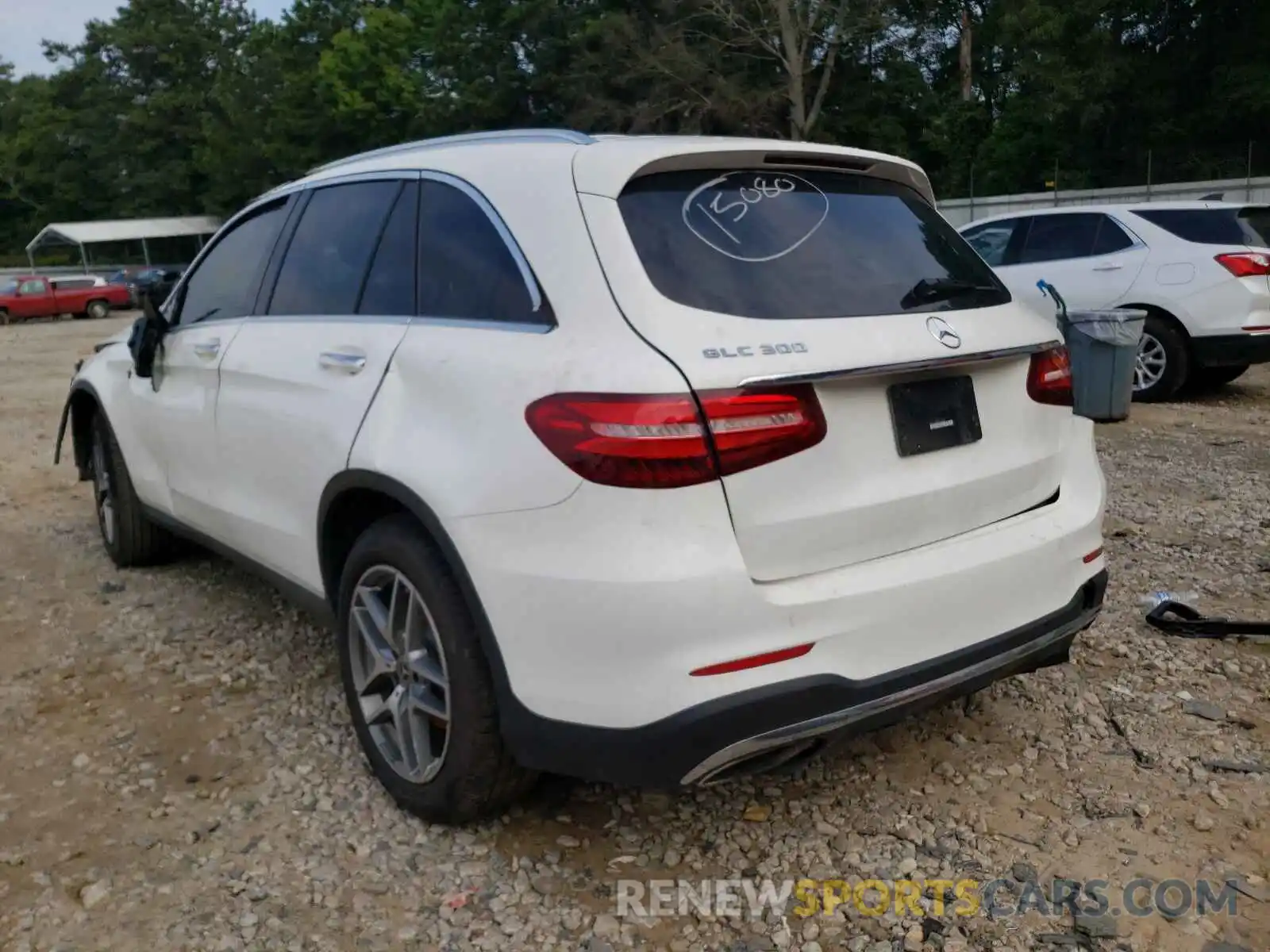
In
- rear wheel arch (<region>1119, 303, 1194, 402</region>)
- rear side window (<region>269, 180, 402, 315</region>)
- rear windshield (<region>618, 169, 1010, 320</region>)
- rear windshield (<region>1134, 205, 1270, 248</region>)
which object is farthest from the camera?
rear wheel arch (<region>1119, 303, 1194, 402</region>)

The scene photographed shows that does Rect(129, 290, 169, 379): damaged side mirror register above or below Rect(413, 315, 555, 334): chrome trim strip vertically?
below

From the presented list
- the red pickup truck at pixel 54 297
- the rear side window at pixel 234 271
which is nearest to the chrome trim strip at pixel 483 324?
the rear side window at pixel 234 271

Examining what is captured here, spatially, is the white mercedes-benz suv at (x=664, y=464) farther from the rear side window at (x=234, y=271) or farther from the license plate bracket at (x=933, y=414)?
the rear side window at (x=234, y=271)

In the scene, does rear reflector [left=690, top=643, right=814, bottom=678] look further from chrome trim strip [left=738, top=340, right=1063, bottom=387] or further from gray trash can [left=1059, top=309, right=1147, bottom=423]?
gray trash can [left=1059, top=309, right=1147, bottom=423]

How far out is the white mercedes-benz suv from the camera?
2178 millimetres

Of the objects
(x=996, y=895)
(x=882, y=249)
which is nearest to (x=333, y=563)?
(x=882, y=249)

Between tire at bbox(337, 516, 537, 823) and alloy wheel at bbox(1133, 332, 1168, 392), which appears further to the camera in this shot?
alloy wheel at bbox(1133, 332, 1168, 392)

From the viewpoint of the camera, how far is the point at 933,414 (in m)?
2.48

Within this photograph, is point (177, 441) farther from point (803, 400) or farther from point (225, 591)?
point (803, 400)

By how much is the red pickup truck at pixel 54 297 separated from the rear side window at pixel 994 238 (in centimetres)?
3025

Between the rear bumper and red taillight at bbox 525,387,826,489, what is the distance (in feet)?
24.7

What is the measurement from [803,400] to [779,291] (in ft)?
1.01

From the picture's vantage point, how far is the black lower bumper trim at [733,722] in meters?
2.18

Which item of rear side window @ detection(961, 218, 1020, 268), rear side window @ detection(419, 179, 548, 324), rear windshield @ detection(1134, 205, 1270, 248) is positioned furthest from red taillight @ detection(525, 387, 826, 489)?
rear side window @ detection(961, 218, 1020, 268)
